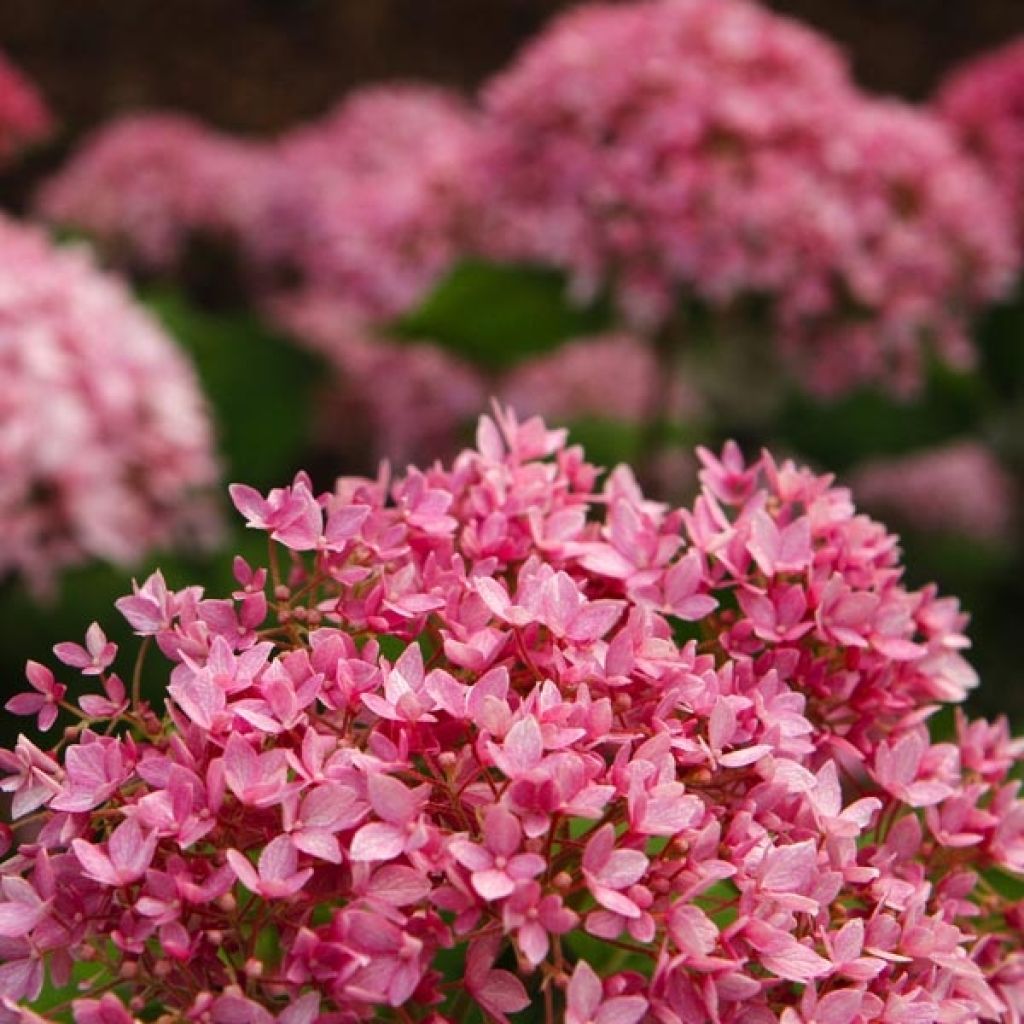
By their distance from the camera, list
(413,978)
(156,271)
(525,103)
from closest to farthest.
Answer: (413,978) < (525,103) < (156,271)

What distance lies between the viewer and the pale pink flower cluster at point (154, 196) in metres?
1.80

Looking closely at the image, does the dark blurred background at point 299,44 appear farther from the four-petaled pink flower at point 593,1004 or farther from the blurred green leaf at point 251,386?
the four-petaled pink flower at point 593,1004

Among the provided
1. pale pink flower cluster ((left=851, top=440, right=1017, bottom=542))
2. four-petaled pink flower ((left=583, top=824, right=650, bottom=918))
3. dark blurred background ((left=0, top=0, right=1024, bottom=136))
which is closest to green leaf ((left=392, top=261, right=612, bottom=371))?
pale pink flower cluster ((left=851, top=440, right=1017, bottom=542))

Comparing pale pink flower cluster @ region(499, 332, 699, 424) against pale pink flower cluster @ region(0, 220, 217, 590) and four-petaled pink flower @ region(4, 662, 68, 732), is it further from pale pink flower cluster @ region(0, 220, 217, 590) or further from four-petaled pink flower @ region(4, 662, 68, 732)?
four-petaled pink flower @ region(4, 662, 68, 732)

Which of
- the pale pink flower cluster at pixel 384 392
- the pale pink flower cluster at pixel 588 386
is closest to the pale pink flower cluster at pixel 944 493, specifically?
the pale pink flower cluster at pixel 588 386

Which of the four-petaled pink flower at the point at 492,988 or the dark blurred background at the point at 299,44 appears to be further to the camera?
the dark blurred background at the point at 299,44

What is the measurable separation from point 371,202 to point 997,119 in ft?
1.96

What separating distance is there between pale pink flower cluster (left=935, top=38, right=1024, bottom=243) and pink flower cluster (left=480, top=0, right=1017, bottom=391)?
20 centimetres

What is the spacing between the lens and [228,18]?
222 centimetres

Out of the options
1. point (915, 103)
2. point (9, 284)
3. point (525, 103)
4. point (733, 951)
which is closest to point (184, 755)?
point (733, 951)

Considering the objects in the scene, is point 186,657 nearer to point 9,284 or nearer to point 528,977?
point 528,977

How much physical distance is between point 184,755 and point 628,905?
0.11 meters

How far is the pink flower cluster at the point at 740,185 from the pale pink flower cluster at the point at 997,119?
202 mm

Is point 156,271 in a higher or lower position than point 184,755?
lower
